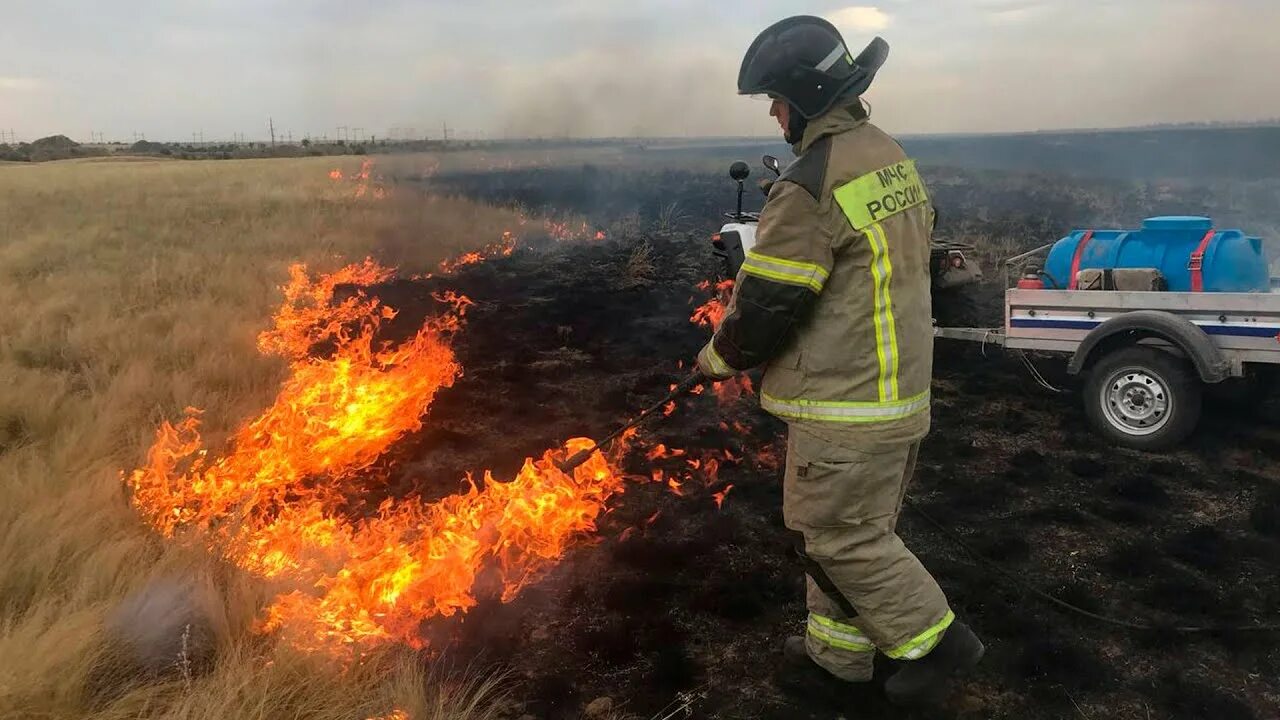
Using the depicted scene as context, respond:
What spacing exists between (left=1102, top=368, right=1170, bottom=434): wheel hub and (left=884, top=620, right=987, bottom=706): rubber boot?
364 centimetres

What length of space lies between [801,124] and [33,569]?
3.87 meters

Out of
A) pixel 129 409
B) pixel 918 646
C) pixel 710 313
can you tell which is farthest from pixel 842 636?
pixel 710 313

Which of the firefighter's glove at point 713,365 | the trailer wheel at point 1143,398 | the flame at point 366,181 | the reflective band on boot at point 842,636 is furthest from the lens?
the flame at point 366,181

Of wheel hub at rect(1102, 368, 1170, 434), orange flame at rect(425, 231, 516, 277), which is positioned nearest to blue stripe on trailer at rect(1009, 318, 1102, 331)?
wheel hub at rect(1102, 368, 1170, 434)

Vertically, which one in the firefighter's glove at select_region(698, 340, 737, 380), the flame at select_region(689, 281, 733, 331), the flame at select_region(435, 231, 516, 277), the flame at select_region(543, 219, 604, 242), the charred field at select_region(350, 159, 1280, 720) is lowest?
the charred field at select_region(350, 159, 1280, 720)

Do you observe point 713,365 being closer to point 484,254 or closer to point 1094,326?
point 1094,326

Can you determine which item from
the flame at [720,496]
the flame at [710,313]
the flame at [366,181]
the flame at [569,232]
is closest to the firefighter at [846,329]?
the flame at [720,496]

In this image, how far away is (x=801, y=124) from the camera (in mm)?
2721

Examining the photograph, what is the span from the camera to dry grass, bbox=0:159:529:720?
2643 mm

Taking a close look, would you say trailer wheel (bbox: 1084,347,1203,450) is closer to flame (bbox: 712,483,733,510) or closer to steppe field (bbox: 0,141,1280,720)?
steppe field (bbox: 0,141,1280,720)

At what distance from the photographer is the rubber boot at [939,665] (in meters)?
2.74

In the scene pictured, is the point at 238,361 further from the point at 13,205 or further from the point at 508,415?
the point at 13,205

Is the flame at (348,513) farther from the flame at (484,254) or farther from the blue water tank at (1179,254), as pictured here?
the flame at (484,254)

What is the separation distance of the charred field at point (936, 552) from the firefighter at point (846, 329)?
56 cm
